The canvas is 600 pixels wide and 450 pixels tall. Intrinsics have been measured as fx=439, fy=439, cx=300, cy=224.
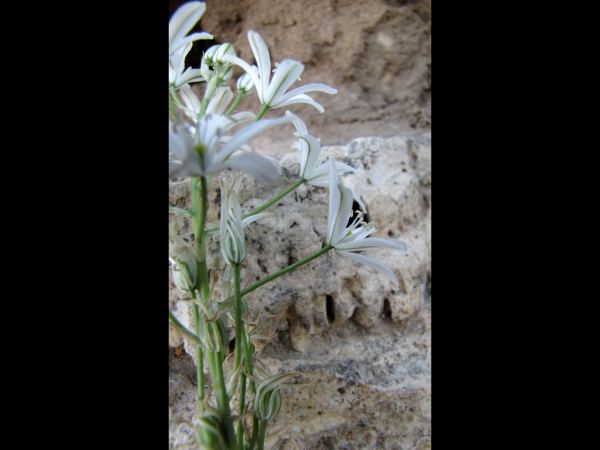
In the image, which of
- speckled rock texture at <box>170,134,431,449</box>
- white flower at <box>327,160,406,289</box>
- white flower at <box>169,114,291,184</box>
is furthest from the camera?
speckled rock texture at <box>170,134,431,449</box>

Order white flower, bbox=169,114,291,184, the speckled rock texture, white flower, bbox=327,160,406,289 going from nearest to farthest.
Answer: white flower, bbox=169,114,291,184 → white flower, bbox=327,160,406,289 → the speckled rock texture

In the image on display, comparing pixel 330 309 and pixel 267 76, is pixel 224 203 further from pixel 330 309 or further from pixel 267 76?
pixel 330 309

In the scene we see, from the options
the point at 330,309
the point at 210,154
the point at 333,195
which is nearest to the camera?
the point at 210,154

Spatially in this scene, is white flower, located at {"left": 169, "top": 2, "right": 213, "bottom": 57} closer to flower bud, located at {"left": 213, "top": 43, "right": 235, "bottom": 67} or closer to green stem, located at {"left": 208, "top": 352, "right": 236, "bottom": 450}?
flower bud, located at {"left": 213, "top": 43, "right": 235, "bottom": 67}

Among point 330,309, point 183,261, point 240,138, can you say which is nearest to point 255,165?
point 240,138

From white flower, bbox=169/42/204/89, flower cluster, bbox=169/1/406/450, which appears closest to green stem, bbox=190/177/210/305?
flower cluster, bbox=169/1/406/450
